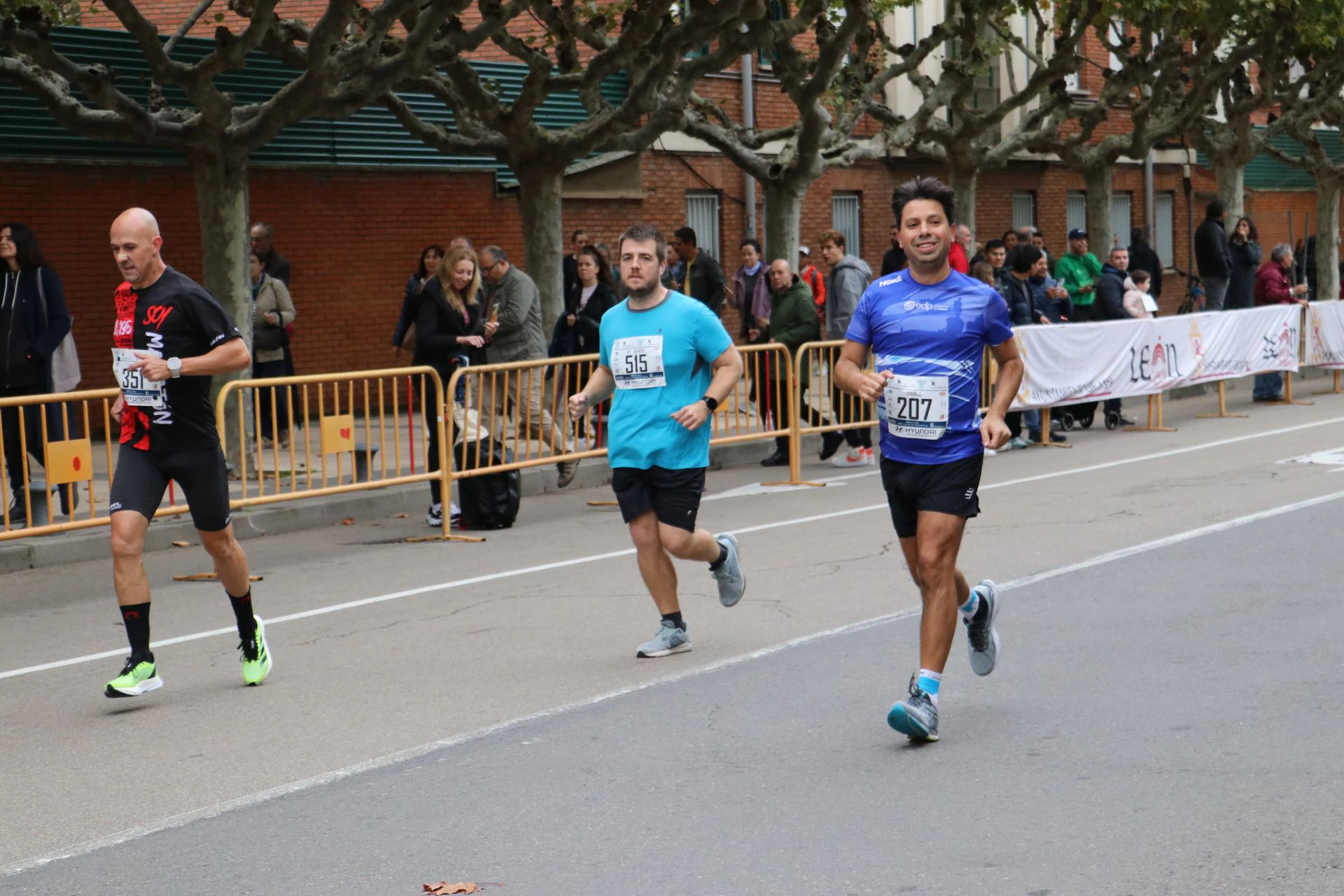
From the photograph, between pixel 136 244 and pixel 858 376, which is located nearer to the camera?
pixel 858 376

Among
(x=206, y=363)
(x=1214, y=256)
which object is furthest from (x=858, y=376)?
(x=1214, y=256)

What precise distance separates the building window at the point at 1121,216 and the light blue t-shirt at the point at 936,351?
3184 cm

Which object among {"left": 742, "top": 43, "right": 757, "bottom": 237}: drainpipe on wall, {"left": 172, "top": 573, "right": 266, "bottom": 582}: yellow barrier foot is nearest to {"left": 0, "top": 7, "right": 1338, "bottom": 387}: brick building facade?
{"left": 742, "top": 43, "right": 757, "bottom": 237}: drainpipe on wall

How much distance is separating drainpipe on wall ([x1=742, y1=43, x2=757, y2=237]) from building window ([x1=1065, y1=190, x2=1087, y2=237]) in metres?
10.1

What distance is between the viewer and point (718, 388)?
8.08 metres

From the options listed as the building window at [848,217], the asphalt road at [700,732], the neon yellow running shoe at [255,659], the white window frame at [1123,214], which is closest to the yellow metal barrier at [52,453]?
the asphalt road at [700,732]

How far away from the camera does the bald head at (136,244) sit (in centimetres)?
744

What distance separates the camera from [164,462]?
761 cm

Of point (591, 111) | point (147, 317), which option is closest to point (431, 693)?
point (147, 317)

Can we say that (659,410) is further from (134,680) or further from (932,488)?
(134,680)

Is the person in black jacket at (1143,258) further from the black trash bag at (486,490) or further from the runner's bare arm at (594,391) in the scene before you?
the runner's bare arm at (594,391)

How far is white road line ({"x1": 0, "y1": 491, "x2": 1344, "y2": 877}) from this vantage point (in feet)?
17.9

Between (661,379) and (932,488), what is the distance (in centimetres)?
189

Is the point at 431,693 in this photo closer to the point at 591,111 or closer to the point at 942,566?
the point at 942,566
